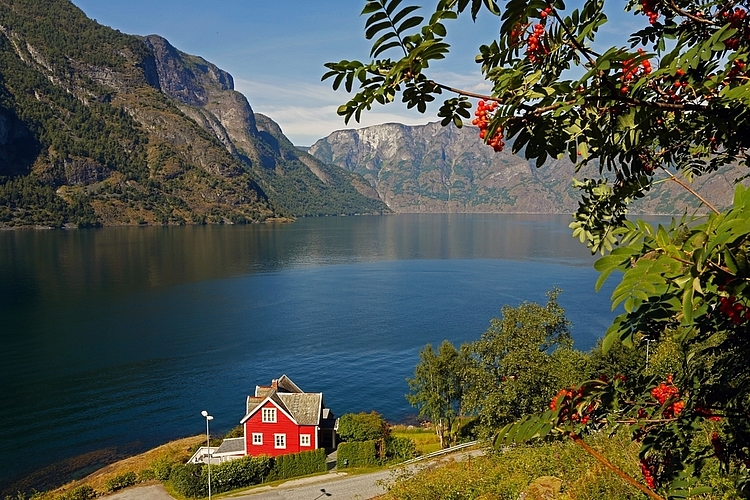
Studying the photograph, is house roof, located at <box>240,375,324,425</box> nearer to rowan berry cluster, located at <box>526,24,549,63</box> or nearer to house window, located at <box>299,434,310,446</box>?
house window, located at <box>299,434,310,446</box>

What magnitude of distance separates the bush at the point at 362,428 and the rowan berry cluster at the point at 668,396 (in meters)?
31.3

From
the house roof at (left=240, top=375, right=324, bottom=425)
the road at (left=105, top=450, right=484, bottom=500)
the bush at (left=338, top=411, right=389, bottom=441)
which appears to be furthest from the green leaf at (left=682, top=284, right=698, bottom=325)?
the bush at (left=338, top=411, right=389, bottom=441)

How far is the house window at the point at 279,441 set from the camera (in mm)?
32969

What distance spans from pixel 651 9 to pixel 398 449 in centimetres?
3282

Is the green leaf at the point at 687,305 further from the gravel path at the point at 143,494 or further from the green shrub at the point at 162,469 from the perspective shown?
the green shrub at the point at 162,469

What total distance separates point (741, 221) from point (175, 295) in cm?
8126

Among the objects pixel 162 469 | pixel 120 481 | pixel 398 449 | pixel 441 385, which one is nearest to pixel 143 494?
pixel 162 469

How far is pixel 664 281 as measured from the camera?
2.01 m

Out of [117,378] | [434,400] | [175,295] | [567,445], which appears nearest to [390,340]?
[434,400]

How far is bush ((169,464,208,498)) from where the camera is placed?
28.2 meters

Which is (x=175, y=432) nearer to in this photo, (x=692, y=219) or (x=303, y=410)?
(x=303, y=410)

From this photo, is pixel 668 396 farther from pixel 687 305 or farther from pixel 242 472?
pixel 242 472

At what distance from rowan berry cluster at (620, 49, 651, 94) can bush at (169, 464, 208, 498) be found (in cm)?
3064

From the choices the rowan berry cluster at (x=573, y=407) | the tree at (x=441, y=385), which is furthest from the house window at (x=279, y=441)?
the rowan berry cluster at (x=573, y=407)
